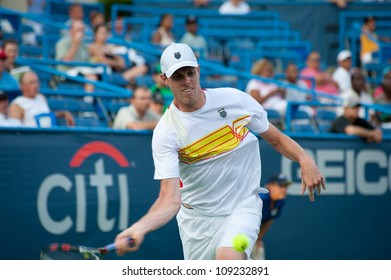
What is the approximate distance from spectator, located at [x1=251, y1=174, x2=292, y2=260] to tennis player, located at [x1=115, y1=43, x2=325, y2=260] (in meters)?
2.84

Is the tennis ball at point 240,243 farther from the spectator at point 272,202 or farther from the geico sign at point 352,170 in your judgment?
the geico sign at point 352,170

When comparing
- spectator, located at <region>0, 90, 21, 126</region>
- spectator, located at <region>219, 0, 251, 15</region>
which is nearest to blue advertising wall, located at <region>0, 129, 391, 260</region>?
spectator, located at <region>0, 90, 21, 126</region>

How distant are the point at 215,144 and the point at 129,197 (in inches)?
124

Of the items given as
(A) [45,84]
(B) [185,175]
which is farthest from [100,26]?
(B) [185,175]

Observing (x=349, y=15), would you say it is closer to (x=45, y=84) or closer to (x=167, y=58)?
(x=45, y=84)

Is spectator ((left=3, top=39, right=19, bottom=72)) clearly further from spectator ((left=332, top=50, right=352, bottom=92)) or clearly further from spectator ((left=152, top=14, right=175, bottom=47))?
spectator ((left=332, top=50, right=352, bottom=92))

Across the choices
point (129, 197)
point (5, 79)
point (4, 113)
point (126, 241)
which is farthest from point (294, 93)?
point (126, 241)

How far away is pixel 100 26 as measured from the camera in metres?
13.6

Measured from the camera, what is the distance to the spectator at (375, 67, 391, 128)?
12.1m

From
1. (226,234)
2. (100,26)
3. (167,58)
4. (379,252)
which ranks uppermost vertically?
(100,26)

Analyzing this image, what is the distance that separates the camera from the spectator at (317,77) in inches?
559

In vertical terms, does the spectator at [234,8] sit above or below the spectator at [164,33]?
above

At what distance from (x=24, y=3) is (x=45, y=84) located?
24.7 ft

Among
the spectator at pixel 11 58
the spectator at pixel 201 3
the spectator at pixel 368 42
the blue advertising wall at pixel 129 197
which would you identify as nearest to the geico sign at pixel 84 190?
the blue advertising wall at pixel 129 197
